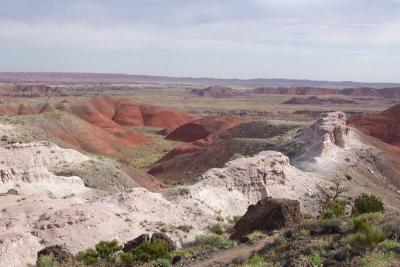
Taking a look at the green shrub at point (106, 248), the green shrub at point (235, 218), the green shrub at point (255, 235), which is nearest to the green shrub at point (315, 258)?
the green shrub at point (255, 235)

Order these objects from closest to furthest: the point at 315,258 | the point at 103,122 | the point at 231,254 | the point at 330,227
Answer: the point at 315,258, the point at 330,227, the point at 231,254, the point at 103,122

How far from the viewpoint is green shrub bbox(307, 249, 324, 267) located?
1041 cm

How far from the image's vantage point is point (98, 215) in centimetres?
2144

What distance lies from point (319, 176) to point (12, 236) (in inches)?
869

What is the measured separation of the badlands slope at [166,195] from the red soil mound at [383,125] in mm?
36251

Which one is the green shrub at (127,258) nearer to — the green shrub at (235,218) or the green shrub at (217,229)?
the green shrub at (217,229)

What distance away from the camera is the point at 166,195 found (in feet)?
85.7

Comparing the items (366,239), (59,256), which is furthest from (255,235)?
(59,256)

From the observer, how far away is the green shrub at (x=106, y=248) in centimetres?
1773

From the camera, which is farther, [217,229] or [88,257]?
[217,229]

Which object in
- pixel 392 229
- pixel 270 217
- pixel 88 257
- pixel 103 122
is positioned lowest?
pixel 103 122

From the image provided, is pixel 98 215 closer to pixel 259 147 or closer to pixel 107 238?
pixel 107 238

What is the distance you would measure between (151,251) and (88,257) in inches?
98.6

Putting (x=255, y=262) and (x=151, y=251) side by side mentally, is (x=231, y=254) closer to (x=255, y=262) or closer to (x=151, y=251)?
(x=151, y=251)
